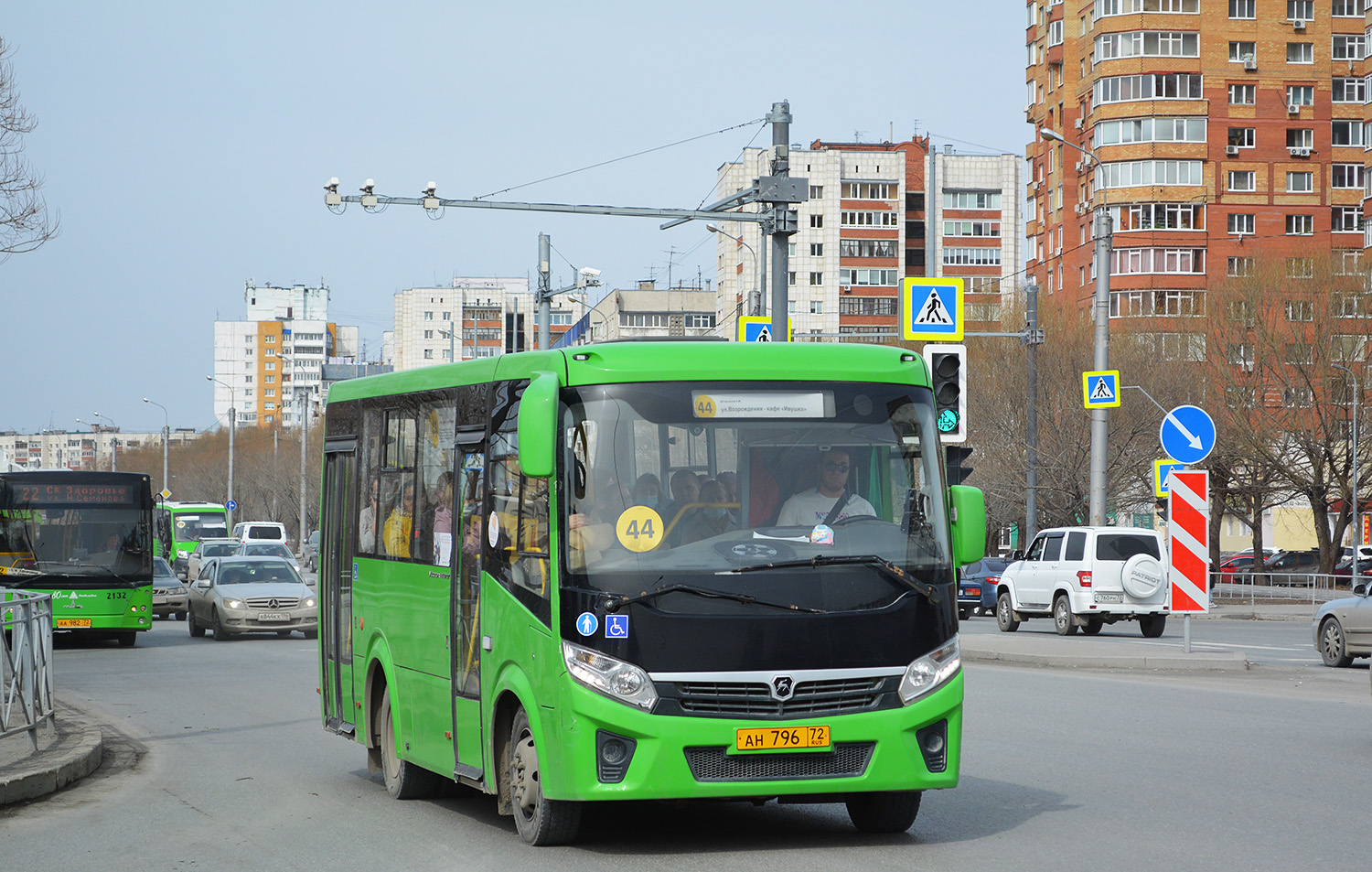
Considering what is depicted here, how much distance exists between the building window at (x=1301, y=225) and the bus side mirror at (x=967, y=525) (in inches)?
3319

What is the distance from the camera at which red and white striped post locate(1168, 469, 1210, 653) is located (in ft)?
67.5

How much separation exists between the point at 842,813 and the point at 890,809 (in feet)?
3.90

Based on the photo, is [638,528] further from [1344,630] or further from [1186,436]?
[1344,630]

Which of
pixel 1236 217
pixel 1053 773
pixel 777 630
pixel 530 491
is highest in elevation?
pixel 1236 217

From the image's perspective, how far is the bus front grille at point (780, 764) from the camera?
7.89m

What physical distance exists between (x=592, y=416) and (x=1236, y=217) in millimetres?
83587

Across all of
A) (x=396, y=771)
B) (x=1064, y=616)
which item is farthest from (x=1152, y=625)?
(x=396, y=771)

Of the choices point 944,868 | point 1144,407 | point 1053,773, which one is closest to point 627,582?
point 944,868

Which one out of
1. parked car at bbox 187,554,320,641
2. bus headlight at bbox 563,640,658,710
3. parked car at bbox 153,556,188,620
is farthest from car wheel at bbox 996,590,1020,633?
bus headlight at bbox 563,640,658,710

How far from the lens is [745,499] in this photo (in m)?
8.23

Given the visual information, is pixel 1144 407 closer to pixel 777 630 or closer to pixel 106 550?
pixel 106 550

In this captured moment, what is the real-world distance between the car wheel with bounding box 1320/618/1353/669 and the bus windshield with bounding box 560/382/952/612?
1491 cm

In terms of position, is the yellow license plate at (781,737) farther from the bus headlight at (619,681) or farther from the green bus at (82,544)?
the green bus at (82,544)

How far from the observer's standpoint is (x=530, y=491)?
27.8 feet
